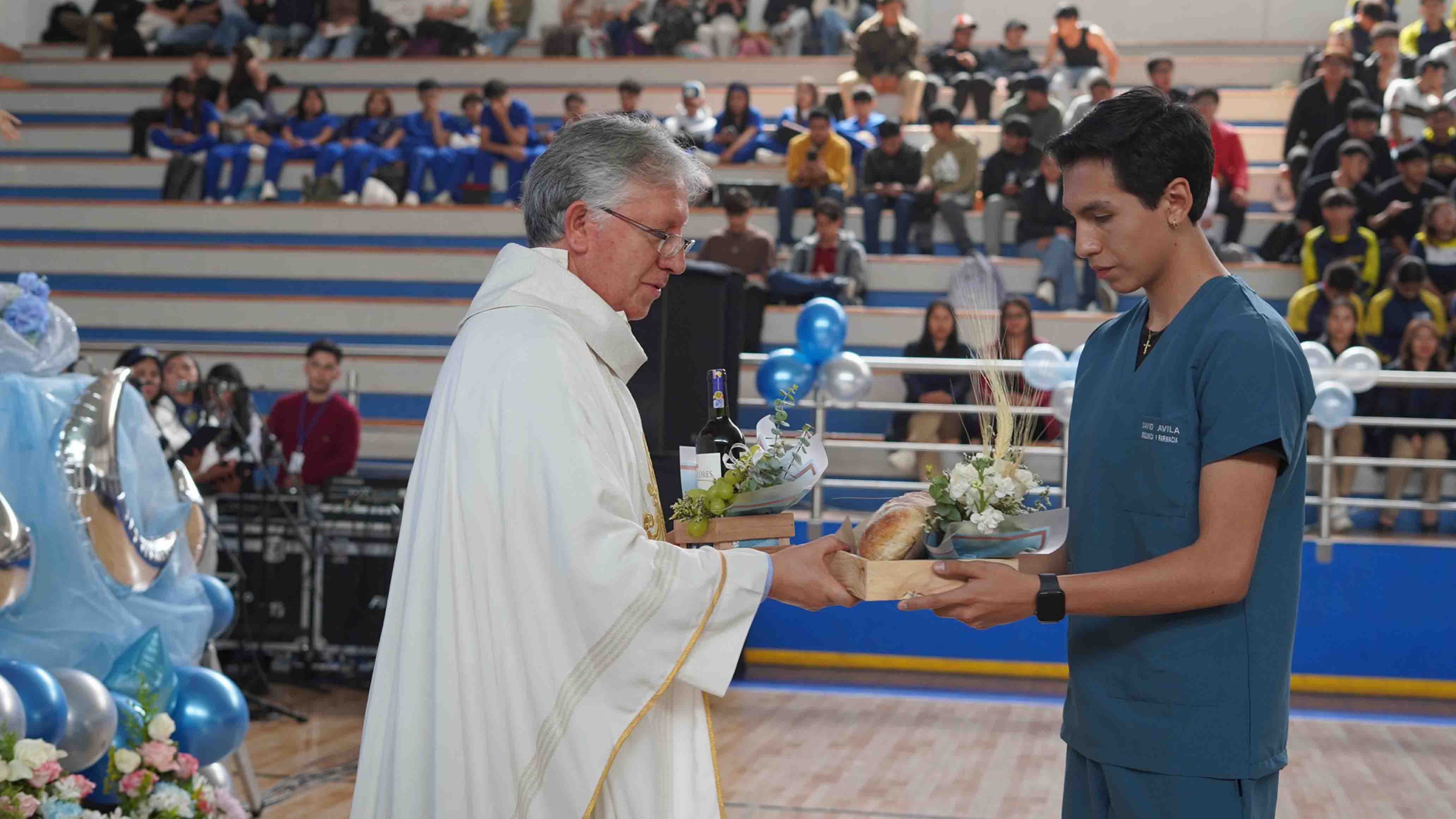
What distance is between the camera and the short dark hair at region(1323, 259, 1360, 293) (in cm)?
770

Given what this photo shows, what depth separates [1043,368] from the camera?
260 inches

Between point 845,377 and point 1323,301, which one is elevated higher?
point 1323,301

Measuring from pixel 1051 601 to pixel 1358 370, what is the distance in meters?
5.27

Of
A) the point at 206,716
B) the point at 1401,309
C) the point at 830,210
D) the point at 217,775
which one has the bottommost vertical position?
the point at 217,775

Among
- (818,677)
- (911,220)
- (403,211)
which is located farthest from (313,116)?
(818,677)

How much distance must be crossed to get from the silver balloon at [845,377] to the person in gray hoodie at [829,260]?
90.2 inches

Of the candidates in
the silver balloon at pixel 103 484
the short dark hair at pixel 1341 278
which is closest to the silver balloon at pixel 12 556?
the silver balloon at pixel 103 484

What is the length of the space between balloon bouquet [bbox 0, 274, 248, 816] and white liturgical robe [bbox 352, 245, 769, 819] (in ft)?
5.77

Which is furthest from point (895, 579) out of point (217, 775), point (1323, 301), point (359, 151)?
point (359, 151)

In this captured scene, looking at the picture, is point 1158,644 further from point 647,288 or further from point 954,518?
point 647,288

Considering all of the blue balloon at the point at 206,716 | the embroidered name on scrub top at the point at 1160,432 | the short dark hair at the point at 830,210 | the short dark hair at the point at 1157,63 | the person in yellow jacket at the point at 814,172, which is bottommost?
the blue balloon at the point at 206,716

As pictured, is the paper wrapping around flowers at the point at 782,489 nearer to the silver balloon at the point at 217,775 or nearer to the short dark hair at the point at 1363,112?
the silver balloon at the point at 217,775

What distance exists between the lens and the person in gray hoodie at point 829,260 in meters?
9.01

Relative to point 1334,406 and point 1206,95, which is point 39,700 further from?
point 1206,95
